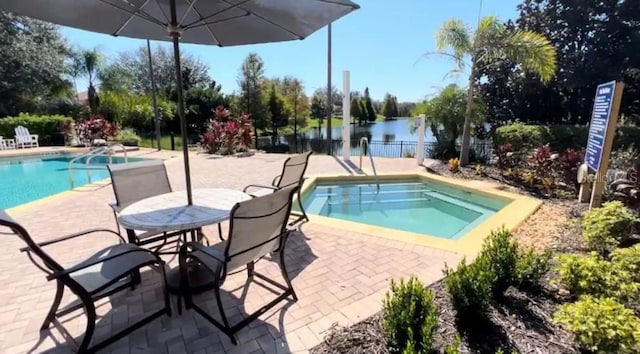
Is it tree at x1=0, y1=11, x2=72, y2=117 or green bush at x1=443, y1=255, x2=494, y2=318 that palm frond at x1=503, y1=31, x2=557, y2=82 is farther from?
tree at x1=0, y1=11, x2=72, y2=117

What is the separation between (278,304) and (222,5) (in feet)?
9.21

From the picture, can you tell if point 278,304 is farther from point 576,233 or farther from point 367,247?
point 576,233

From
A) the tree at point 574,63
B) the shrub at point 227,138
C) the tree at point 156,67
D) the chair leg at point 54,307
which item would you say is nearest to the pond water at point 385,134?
the shrub at point 227,138

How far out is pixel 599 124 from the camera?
4438 millimetres

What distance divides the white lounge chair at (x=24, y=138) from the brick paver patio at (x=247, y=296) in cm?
1165

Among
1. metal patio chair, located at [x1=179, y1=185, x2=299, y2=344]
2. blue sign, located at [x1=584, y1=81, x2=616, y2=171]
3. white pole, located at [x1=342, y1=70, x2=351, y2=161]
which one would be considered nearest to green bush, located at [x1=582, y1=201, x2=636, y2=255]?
blue sign, located at [x1=584, y1=81, x2=616, y2=171]

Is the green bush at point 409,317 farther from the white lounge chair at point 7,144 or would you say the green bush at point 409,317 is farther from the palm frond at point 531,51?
the white lounge chair at point 7,144

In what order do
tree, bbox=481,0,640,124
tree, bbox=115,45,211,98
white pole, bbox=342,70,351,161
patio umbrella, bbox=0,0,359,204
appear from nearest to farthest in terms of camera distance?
patio umbrella, bbox=0,0,359,204, white pole, bbox=342,70,351,161, tree, bbox=481,0,640,124, tree, bbox=115,45,211,98

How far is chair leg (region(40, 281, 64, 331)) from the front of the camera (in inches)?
83.2

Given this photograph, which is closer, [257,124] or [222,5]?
[222,5]

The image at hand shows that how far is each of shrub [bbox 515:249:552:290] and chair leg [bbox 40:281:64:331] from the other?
10.5 feet

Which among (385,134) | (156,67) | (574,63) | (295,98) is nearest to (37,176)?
(295,98)

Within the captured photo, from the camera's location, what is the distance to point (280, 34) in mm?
3428

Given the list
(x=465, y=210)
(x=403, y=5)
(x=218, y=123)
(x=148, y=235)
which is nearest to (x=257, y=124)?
(x=218, y=123)
